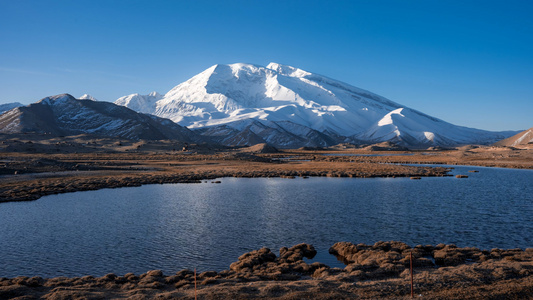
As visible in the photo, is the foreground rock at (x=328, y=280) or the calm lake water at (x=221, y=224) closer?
the foreground rock at (x=328, y=280)

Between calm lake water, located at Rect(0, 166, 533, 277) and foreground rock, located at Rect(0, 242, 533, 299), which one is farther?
calm lake water, located at Rect(0, 166, 533, 277)

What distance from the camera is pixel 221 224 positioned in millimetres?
29625

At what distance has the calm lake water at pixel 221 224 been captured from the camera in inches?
852

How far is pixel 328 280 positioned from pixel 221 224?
14272mm

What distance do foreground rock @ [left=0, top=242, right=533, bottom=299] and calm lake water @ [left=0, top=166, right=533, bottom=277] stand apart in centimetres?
180

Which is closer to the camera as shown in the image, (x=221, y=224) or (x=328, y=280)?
(x=328, y=280)

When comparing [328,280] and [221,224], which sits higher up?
[328,280]

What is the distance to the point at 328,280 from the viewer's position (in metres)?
16.7

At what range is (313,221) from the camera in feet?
99.8

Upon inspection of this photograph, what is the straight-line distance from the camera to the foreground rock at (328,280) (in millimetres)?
15008

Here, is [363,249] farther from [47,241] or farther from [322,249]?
[47,241]

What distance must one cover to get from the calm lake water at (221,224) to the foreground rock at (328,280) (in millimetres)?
1803

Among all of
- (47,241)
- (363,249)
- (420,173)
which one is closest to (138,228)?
(47,241)

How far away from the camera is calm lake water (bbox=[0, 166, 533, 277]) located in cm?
2164
